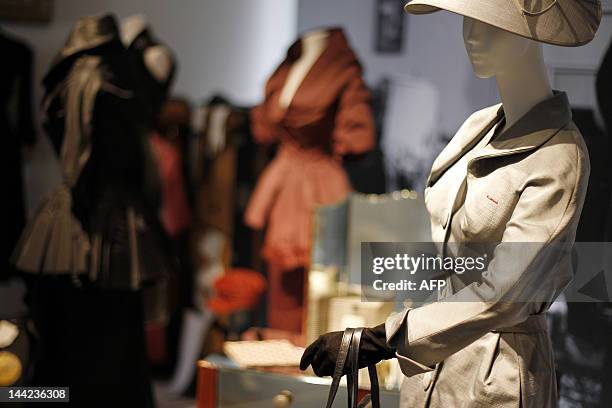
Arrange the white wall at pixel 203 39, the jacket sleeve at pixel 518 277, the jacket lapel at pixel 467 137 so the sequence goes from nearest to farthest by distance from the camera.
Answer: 1. the jacket sleeve at pixel 518 277
2. the jacket lapel at pixel 467 137
3. the white wall at pixel 203 39

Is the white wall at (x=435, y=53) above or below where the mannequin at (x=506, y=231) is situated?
above

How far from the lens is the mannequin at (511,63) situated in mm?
1515

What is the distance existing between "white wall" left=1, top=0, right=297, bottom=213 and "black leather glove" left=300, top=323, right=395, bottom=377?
2.36 metres

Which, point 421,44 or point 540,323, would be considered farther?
point 421,44

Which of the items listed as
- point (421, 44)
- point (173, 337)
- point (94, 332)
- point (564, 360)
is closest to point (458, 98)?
point (421, 44)

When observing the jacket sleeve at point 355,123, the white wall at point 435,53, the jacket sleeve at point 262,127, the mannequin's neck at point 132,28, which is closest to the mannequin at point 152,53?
the mannequin's neck at point 132,28

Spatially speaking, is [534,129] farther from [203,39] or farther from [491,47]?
[203,39]

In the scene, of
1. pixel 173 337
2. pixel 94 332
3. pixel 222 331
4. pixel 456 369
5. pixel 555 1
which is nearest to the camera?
pixel 555 1

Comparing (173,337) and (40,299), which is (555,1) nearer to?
(40,299)

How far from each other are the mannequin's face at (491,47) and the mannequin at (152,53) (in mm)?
2126

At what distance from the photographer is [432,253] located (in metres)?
1.63

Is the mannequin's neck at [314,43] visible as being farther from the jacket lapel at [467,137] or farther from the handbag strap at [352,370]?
the handbag strap at [352,370]

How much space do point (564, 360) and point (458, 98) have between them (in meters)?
0.83

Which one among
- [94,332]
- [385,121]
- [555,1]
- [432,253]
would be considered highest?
[555,1]
